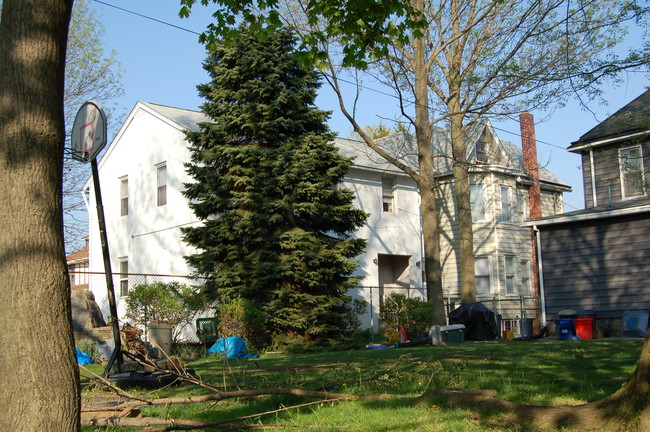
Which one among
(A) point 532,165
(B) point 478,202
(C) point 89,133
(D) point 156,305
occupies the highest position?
(A) point 532,165

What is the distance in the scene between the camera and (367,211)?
85.8ft

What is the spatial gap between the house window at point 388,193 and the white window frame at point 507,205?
6.36m

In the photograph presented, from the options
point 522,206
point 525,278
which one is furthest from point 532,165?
point 525,278

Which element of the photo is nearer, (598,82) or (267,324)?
(598,82)

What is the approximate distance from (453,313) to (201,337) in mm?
8771

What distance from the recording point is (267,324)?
17.5 m

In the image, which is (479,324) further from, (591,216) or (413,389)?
(413,389)

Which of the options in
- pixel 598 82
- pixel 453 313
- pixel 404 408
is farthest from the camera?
pixel 453 313

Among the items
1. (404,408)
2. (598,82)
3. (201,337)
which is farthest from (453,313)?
(404,408)

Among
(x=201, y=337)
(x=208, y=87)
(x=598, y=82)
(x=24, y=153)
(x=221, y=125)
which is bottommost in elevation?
(x=201, y=337)

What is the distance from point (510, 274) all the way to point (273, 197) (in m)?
16.2

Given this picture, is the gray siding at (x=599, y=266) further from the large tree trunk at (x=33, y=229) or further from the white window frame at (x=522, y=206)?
the large tree trunk at (x=33, y=229)

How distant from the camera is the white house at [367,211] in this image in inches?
940

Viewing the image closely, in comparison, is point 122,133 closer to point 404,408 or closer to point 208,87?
point 208,87
